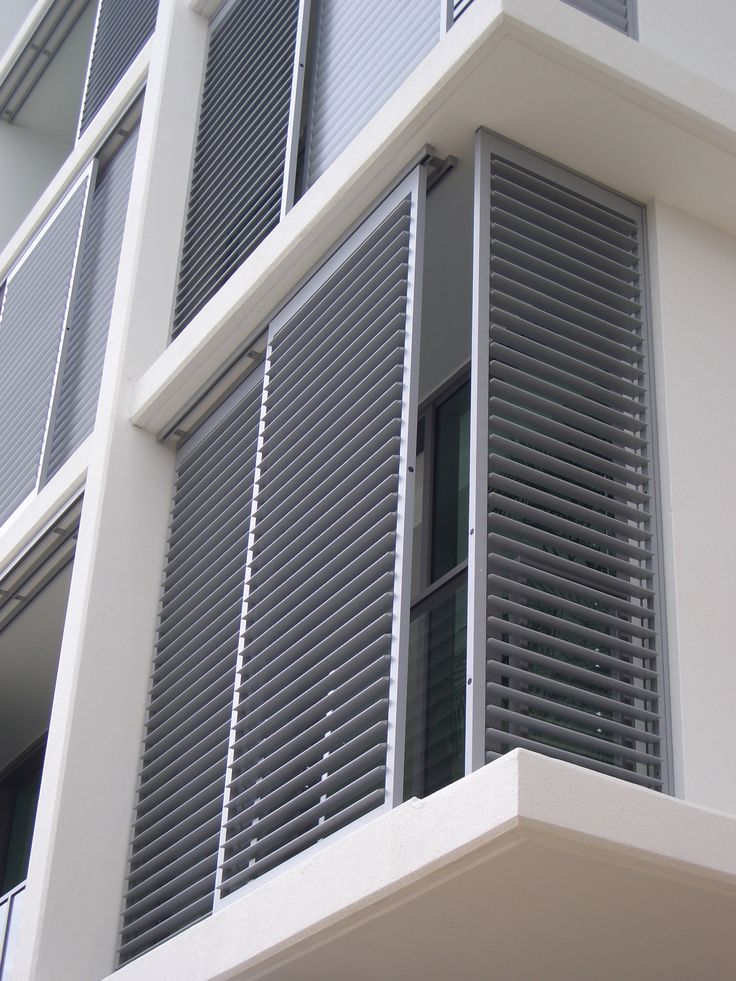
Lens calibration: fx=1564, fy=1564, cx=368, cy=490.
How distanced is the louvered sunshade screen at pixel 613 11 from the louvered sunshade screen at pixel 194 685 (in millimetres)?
2331

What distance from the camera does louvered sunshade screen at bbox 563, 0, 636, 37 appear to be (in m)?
6.82

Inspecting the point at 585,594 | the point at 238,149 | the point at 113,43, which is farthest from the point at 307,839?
the point at 113,43

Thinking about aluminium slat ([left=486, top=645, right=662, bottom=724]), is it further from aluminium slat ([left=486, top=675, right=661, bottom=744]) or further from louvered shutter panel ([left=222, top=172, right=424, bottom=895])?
louvered shutter panel ([left=222, top=172, right=424, bottom=895])

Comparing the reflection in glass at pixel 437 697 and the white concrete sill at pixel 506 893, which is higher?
the reflection in glass at pixel 437 697

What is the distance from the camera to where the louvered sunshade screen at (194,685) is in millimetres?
6746

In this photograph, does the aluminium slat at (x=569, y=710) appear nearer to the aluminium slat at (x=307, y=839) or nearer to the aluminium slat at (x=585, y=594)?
the aluminium slat at (x=585, y=594)

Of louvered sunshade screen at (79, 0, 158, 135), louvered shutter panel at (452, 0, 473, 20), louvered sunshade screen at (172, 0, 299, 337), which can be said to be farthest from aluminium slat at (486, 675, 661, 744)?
louvered sunshade screen at (79, 0, 158, 135)

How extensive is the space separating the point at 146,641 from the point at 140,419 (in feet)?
4.12

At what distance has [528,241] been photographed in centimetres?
608

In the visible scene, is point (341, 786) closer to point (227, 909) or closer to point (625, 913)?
point (227, 909)

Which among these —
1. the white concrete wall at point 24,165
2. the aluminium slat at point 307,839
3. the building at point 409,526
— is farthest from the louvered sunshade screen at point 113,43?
the aluminium slat at point 307,839

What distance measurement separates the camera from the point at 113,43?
12102 millimetres

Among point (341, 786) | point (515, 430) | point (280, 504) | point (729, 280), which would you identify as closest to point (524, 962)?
point (341, 786)

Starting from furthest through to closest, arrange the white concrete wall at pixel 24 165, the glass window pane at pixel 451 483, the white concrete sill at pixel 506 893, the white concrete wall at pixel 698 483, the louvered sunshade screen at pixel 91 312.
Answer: the white concrete wall at pixel 24 165, the louvered sunshade screen at pixel 91 312, the glass window pane at pixel 451 483, the white concrete wall at pixel 698 483, the white concrete sill at pixel 506 893
